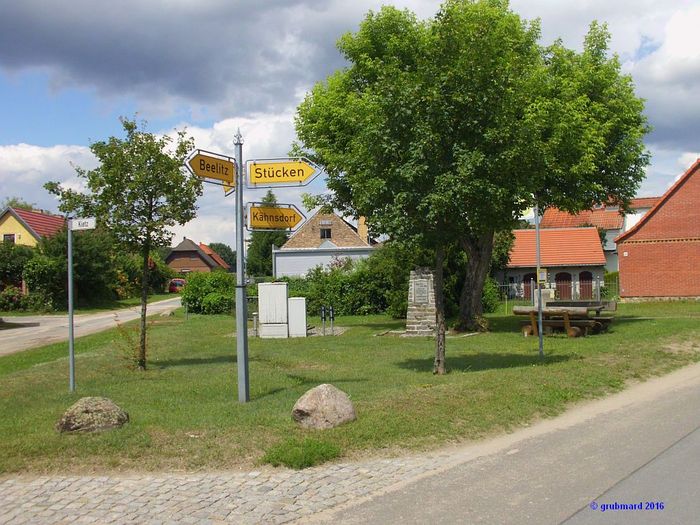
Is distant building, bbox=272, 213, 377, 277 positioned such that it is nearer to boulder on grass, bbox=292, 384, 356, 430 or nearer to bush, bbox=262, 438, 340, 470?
boulder on grass, bbox=292, 384, 356, 430

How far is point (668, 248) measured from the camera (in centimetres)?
3909

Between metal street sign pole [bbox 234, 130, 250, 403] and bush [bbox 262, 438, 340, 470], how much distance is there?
231 centimetres

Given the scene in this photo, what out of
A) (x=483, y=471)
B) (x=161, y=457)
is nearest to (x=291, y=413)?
(x=161, y=457)

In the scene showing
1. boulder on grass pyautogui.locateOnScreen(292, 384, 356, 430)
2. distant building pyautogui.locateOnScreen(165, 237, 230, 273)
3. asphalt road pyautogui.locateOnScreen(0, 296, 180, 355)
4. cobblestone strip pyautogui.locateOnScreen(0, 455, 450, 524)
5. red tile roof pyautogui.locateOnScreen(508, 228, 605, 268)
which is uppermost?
distant building pyautogui.locateOnScreen(165, 237, 230, 273)

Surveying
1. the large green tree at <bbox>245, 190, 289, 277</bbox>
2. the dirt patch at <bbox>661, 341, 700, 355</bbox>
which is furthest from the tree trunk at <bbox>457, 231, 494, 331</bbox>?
the large green tree at <bbox>245, 190, 289, 277</bbox>

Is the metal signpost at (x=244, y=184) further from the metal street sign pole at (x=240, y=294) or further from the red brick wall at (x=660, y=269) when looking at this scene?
the red brick wall at (x=660, y=269)

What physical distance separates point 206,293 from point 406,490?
29.2m

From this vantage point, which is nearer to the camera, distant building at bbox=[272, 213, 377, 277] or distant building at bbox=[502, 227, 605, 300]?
distant building at bbox=[502, 227, 605, 300]

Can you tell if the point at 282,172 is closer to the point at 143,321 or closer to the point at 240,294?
the point at 240,294

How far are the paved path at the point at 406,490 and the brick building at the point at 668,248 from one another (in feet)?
114

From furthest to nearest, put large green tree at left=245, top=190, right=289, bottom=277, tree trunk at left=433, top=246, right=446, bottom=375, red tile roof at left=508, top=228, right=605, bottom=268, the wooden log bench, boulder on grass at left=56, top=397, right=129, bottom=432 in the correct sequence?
large green tree at left=245, top=190, right=289, bottom=277, red tile roof at left=508, top=228, right=605, bottom=268, the wooden log bench, tree trunk at left=433, top=246, right=446, bottom=375, boulder on grass at left=56, top=397, right=129, bottom=432

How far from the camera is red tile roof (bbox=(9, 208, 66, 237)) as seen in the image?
51.4 meters

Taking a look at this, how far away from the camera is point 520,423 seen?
26.9 feet

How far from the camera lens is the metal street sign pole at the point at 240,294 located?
905 cm
